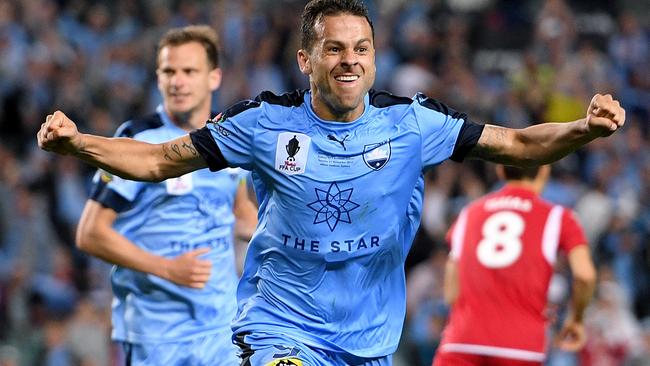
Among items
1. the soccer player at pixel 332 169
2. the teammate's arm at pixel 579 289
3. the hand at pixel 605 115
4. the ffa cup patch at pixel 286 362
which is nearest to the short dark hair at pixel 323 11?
the soccer player at pixel 332 169

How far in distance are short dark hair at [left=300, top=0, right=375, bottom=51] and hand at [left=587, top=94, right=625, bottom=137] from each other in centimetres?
108

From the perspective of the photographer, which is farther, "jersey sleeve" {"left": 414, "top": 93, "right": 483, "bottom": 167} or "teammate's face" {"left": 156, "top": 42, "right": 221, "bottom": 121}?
"teammate's face" {"left": 156, "top": 42, "right": 221, "bottom": 121}

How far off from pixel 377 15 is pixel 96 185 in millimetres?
10930

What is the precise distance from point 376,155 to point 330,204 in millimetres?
306

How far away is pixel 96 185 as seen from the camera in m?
7.23

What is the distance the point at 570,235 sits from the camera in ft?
26.8

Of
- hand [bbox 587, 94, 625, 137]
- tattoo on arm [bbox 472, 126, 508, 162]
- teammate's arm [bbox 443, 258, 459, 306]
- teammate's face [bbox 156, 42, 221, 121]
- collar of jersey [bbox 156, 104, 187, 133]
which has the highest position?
teammate's face [bbox 156, 42, 221, 121]

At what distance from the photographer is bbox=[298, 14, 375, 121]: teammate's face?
556cm

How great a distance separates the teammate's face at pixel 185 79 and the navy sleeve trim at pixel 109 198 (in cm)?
64

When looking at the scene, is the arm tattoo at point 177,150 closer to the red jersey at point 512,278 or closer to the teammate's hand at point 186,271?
the teammate's hand at point 186,271

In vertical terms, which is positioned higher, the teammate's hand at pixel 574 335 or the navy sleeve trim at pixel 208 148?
the navy sleeve trim at pixel 208 148

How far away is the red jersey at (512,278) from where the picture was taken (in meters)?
8.09

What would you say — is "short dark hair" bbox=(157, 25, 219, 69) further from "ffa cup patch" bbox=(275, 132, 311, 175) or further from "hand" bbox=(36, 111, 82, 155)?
"hand" bbox=(36, 111, 82, 155)

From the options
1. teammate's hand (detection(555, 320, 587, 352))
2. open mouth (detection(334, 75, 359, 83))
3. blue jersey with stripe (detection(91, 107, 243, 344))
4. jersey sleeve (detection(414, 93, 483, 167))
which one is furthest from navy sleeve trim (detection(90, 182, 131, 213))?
teammate's hand (detection(555, 320, 587, 352))
